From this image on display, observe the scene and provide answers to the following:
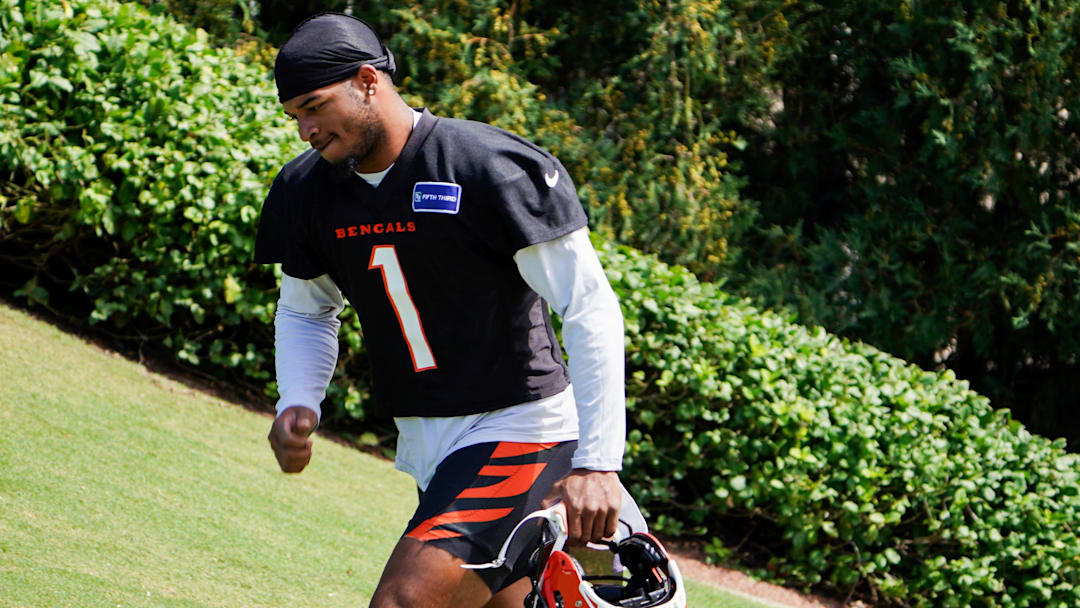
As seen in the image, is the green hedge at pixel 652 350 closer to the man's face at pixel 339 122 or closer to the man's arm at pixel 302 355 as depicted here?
the man's arm at pixel 302 355

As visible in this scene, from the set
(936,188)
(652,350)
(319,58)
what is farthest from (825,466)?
(319,58)

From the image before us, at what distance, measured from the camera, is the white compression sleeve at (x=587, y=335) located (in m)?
2.59

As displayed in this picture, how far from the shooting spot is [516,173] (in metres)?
2.74

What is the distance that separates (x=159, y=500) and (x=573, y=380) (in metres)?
3.20

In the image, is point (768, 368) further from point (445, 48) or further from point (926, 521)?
point (445, 48)

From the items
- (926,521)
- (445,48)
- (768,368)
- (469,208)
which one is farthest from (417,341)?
(445,48)

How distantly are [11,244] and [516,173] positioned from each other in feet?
18.2

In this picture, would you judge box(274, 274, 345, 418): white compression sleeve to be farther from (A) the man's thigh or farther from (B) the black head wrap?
(B) the black head wrap

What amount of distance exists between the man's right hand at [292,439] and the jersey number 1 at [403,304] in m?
0.34

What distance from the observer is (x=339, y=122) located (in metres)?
2.76

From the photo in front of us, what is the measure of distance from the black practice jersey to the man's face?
0.10 metres

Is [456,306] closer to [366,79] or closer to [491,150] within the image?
[491,150]

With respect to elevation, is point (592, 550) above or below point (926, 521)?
above

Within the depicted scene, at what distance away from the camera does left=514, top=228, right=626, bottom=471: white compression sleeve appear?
259 cm
